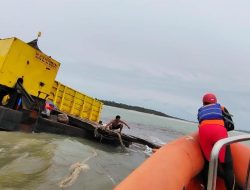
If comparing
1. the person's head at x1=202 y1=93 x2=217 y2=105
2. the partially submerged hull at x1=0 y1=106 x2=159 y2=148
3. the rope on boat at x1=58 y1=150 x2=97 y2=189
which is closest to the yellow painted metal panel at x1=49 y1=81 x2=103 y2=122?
the partially submerged hull at x1=0 y1=106 x2=159 y2=148

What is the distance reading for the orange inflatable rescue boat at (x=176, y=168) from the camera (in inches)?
116

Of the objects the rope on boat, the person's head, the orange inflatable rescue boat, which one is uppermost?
the person's head

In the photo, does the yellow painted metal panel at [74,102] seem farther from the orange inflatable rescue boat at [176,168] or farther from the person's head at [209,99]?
the orange inflatable rescue boat at [176,168]

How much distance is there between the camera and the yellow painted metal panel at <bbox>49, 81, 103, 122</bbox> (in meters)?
18.1

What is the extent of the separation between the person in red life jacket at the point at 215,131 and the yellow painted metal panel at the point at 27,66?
888cm

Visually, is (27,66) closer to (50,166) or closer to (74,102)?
(50,166)

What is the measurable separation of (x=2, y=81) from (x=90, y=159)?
3823 millimetres

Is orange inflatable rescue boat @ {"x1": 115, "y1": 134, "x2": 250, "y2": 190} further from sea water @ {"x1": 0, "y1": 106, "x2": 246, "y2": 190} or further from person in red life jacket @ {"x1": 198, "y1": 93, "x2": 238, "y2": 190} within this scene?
sea water @ {"x1": 0, "y1": 106, "x2": 246, "y2": 190}

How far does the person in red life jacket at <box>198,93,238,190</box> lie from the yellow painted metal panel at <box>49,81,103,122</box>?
13.6m

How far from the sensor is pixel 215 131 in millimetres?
4426

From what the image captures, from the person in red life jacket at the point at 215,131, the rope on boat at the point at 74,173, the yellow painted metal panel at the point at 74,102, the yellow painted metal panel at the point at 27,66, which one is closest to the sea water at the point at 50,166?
the rope on boat at the point at 74,173

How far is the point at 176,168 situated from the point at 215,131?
3.68 ft

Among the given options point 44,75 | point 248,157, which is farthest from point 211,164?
point 44,75

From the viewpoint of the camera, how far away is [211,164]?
2.92 m
